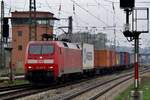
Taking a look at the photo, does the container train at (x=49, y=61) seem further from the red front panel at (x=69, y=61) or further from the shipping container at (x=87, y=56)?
the shipping container at (x=87, y=56)

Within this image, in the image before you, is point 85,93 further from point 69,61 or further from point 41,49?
point 69,61

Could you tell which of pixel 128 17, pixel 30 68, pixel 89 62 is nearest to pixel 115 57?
pixel 89 62

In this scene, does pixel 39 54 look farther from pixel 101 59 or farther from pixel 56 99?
pixel 101 59

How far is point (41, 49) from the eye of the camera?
111ft

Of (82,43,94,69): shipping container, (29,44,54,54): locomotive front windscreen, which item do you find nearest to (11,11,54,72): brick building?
(82,43,94,69): shipping container

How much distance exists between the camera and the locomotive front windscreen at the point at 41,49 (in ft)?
111

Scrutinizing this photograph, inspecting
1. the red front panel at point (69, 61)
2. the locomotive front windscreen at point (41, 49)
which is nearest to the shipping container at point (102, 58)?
the red front panel at point (69, 61)

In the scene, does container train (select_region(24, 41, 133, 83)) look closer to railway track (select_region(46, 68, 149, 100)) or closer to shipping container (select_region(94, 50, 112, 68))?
railway track (select_region(46, 68, 149, 100))

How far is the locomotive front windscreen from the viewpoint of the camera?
1330 inches

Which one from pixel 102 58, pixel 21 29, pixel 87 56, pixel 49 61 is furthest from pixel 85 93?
pixel 21 29

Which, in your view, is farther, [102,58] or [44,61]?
[102,58]

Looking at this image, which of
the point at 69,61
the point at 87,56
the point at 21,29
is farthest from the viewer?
the point at 21,29

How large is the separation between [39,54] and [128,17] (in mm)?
20044

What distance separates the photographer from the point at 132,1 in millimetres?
13625
